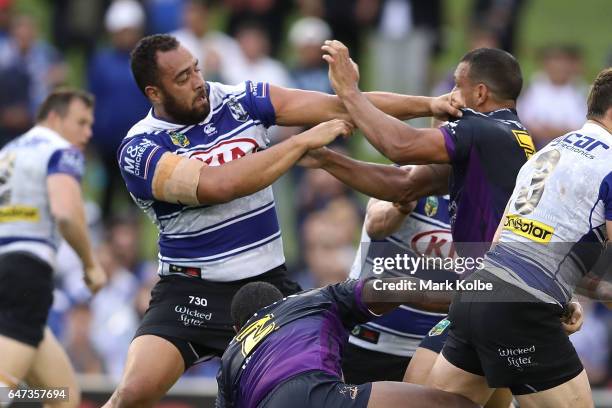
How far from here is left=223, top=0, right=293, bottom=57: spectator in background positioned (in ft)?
52.8

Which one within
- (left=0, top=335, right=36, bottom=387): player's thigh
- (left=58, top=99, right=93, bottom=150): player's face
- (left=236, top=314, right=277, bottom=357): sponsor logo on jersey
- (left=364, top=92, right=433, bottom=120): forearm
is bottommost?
(left=0, top=335, right=36, bottom=387): player's thigh

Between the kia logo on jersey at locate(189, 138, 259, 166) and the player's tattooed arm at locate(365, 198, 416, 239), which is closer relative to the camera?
the kia logo on jersey at locate(189, 138, 259, 166)

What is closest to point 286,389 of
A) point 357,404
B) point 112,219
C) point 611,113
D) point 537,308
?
point 357,404

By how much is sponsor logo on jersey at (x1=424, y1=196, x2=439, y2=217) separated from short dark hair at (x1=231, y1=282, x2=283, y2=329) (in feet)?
5.30

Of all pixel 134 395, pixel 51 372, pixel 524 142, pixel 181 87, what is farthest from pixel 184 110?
pixel 51 372

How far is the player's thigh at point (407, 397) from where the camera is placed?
6.45 metres

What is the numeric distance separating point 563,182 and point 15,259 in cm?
460

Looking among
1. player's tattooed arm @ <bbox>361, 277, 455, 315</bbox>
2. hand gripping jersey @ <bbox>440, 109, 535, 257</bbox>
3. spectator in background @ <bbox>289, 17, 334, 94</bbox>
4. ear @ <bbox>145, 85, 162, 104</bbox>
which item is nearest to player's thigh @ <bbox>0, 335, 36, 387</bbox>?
ear @ <bbox>145, 85, 162, 104</bbox>

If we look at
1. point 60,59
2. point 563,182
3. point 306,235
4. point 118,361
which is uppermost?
point 563,182

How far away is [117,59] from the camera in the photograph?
47.8ft

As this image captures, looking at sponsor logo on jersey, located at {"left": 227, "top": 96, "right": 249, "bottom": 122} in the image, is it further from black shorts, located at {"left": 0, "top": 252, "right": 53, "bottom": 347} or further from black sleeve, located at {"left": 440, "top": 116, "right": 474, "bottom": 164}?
black shorts, located at {"left": 0, "top": 252, "right": 53, "bottom": 347}

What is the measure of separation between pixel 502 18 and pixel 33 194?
8318mm

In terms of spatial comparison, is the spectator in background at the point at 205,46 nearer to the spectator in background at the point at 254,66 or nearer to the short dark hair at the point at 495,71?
the spectator in background at the point at 254,66

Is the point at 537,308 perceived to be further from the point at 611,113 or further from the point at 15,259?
the point at 15,259
